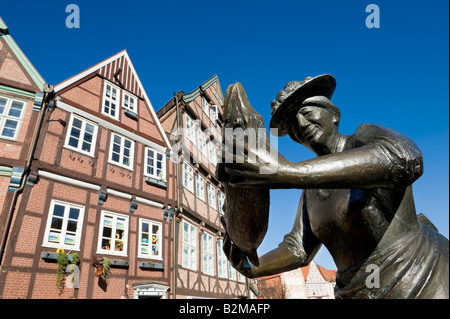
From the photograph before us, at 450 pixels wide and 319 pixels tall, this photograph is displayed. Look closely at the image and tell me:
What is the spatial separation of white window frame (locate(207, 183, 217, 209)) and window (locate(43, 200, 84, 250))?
845 centimetres

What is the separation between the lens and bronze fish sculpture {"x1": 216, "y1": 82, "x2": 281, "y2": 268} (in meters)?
1.01

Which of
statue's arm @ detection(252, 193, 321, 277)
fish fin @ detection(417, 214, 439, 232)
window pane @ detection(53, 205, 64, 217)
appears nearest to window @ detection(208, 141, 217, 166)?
window pane @ detection(53, 205, 64, 217)

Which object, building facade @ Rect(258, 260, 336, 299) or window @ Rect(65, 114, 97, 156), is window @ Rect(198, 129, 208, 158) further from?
building facade @ Rect(258, 260, 336, 299)

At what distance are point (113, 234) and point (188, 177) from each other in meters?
5.64

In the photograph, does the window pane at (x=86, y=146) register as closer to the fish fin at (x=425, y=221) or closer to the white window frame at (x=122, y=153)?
the white window frame at (x=122, y=153)

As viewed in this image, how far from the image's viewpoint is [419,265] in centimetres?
111

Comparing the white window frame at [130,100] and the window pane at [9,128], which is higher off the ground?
the white window frame at [130,100]

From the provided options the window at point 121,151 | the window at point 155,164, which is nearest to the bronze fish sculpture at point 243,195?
the window at point 121,151

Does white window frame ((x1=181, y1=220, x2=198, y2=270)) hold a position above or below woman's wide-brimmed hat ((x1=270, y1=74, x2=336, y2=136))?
above

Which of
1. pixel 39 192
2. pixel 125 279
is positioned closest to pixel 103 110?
pixel 39 192

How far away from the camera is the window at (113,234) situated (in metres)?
9.95

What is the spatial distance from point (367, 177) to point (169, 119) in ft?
52.5

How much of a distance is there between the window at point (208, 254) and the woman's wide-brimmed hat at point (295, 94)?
1387 centimetres

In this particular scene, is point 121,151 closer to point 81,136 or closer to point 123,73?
point 81,136
